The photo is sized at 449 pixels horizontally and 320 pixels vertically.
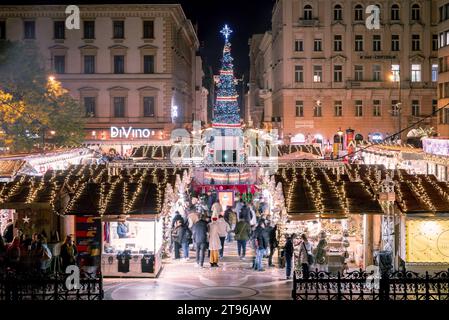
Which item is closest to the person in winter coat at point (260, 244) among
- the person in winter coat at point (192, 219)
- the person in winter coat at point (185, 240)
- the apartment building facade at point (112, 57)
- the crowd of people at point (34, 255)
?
the person in winter coat at point (185, 240)

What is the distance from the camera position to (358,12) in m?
64.2

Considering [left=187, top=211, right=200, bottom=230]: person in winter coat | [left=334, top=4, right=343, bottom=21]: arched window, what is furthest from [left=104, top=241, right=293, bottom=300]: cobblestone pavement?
[left=334, top=4, right=343, bottom=21]: arched window

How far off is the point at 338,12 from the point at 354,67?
16.5 feet

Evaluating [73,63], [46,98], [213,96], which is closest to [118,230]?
[46,98]

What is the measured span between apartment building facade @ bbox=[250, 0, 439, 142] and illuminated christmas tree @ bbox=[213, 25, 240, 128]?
24.0 feet

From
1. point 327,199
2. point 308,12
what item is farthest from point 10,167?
point 308,12

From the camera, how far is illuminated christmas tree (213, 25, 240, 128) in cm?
5819

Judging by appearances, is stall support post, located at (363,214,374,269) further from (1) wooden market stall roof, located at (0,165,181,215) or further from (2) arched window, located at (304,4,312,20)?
(2) arched window, located at (304,4,312,20)

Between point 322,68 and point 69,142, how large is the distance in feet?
83.3

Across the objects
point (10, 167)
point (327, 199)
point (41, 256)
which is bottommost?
point (41, 256)

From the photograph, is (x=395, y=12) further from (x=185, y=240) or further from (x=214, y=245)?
(x=214, y=245)

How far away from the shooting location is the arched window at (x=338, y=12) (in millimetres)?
64062

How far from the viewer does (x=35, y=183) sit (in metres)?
21.8

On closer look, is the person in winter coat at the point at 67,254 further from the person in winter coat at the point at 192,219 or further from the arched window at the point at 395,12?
the arched window at the point at 395,12
